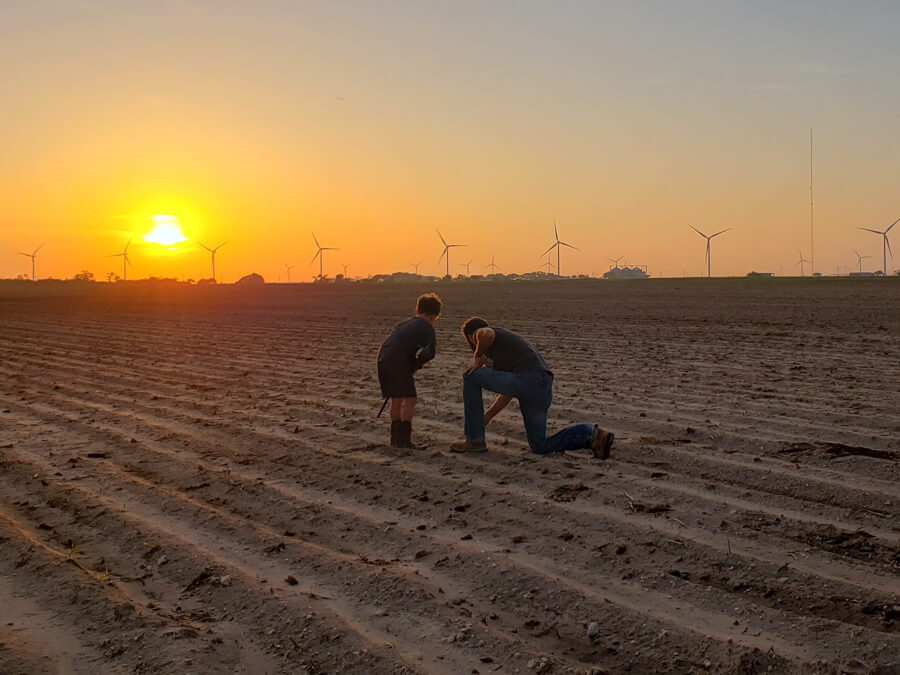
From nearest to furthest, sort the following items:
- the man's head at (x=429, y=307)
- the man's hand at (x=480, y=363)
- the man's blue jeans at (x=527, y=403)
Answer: the man's blue jeans at (x=527, y=403)
the man's hand at (x=480, y=363)
the man's head at (x=429, y=307)

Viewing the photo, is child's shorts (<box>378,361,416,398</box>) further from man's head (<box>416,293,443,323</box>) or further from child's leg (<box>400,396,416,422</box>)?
man's head (<box>416,293,443,323</box>)

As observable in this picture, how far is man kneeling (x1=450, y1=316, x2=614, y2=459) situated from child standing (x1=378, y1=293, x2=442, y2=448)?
423 millimetres

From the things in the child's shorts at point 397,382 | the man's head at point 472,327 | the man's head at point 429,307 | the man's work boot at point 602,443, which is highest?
the man's head at point 429,307

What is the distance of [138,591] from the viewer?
4.75m

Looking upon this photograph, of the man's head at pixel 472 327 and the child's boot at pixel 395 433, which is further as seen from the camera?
the child's boot at pixel 395 433

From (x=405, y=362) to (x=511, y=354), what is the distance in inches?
38.6

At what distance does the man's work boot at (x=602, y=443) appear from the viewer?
23.0ft

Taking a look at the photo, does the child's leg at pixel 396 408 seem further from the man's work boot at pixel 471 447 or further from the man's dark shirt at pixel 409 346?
the man's work boot at pixel 471 447

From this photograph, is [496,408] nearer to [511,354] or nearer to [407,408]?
[511,354]

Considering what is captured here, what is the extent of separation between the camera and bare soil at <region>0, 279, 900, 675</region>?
3.98 meters

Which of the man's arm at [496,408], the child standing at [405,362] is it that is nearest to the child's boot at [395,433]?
the child standing at [405,362]

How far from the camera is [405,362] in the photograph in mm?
7910

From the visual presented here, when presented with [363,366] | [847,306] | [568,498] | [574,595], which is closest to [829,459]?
[568,498]

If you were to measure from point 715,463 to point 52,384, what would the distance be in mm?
9973
